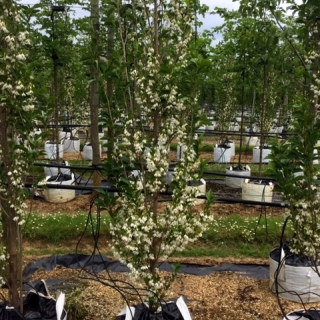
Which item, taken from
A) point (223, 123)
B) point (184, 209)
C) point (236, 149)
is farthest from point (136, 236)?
point (236, 149)

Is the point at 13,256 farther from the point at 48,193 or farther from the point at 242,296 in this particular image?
the point at 48,193

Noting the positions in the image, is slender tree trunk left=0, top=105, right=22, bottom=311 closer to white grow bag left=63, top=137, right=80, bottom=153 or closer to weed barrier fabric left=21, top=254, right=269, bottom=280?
weed barrier fabric left=21, top=254, right=269, bottom=280

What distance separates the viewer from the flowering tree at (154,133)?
11.7 ft

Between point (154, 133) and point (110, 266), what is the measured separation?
258 cm

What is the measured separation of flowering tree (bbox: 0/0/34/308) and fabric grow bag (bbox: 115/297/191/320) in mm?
980

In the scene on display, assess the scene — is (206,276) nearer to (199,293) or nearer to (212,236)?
(199,293)

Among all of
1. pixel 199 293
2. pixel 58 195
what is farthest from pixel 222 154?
pixel 199 293

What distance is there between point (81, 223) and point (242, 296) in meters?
2.94

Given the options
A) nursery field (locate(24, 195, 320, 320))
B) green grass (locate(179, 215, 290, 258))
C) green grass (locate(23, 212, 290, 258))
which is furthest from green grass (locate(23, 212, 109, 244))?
green grass (locate(179, 215, 290, 258))

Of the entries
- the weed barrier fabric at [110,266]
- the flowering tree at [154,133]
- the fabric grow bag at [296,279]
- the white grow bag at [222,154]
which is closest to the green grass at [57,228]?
the weed barrier fabric at [110,266]

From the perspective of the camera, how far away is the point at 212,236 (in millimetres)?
6758

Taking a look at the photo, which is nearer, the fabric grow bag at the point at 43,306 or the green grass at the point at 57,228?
the fabric grow bag at the point at 43,306

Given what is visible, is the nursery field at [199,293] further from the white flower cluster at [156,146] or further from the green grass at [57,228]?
the white flower cluster at [156,146]

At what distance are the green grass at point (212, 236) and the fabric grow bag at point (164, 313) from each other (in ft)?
7.66
